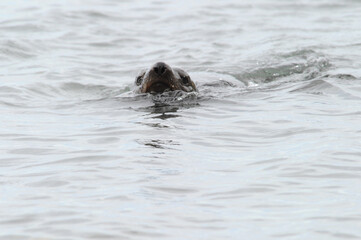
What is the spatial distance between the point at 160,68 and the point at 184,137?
1946 millimetres

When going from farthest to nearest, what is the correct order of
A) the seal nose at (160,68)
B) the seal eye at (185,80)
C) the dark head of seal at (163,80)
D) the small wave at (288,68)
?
the small wave at (288,68) → the seal eye at (185,80) → the dark head of seal at (163,80) → the seal nose at (160,68)

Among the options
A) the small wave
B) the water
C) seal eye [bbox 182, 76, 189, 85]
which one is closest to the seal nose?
the water

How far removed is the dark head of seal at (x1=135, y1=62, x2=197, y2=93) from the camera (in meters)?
9.33

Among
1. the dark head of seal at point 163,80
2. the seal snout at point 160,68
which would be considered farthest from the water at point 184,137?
the seal snout at point 160,68

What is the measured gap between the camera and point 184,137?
7520mm

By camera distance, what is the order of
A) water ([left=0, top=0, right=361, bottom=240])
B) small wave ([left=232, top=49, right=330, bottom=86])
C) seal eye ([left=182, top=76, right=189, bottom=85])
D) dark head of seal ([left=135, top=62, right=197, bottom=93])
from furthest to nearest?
small wave ([left=232, top=49, right=330, bottom=86]) < seal eye ([left=182, top=76, right=189, bottom=85]) < dark head of seal ([left=135, top=62, right=197, bottom=93]) < water ([left=0, top=0, right=361, bottom=240])

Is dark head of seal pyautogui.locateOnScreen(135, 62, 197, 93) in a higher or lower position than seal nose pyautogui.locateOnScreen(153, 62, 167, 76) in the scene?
lower

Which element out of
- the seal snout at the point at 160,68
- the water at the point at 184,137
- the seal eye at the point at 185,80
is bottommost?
the water at the point at 184,137

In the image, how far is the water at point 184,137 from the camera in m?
5.15

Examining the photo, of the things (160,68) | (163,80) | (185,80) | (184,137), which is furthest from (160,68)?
(184,137)

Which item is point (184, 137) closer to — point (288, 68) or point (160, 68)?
point (160, 68)

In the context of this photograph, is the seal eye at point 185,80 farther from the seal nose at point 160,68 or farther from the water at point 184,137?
the seal nose at point 160,68

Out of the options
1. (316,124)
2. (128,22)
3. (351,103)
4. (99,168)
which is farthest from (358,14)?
(99,168)

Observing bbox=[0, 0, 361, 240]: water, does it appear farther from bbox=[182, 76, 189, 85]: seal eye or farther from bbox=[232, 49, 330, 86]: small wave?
bbox=[182, 76, 189, 85]: seal eye
